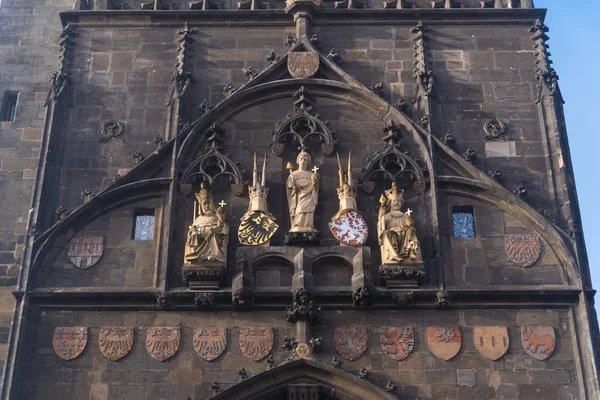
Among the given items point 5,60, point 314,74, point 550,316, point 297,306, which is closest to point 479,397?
point 550,316

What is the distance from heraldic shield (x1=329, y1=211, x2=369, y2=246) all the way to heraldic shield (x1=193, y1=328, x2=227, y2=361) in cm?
239

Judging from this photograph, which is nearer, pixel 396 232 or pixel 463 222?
pixel 396 232

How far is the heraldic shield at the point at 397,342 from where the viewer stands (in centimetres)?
1702

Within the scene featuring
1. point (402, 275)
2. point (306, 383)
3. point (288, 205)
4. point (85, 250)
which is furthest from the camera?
point (288, 205)

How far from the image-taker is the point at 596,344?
17094 millimetres

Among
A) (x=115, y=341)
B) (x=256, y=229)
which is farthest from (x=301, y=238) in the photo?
(x=115, y=341)

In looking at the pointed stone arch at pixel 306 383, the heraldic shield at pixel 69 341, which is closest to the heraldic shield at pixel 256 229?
the pointed stone arch at pixel 306 383

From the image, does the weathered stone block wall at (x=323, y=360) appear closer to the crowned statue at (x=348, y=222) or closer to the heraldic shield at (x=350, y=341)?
the heraldic shield at (x=350, y=341)

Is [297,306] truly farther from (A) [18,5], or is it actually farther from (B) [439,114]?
(A) [18,5]

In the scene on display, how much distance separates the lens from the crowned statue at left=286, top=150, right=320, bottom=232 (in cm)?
1803

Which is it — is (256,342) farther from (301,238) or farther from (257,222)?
(257,222)

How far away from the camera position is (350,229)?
18.0 metres

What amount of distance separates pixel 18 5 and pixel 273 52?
5.25 meters

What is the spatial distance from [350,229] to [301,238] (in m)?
0.82
